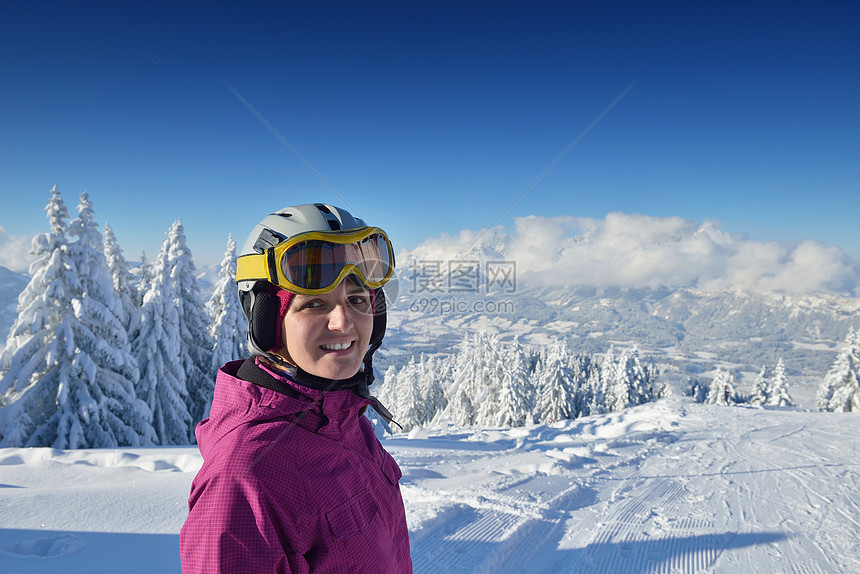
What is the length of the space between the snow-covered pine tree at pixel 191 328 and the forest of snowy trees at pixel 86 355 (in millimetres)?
146

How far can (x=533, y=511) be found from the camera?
246 inches

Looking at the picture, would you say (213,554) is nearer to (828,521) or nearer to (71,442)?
(828,521)

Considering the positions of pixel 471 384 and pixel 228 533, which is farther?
pixel 471 384

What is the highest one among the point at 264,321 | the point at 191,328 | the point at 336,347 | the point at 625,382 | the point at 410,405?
the point at 264,321

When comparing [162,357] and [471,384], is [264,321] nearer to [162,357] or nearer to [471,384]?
[162,357]

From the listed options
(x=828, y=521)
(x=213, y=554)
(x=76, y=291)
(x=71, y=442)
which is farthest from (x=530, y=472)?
(x=76, y=291)

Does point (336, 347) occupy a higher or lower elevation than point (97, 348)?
higher

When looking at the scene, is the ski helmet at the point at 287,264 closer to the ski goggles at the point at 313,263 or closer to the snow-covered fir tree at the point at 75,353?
the ski goggles at the point at 313,263

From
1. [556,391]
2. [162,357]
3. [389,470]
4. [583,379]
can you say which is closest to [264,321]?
[389,470]

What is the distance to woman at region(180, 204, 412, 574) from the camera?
4.64 ft

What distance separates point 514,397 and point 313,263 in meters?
34.7

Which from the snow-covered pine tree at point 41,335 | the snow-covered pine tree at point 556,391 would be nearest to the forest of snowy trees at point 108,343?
the snow-covered pine tree at point 41,335

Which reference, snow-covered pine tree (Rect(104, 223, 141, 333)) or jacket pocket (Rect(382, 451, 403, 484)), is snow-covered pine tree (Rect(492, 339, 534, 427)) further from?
jacket pocket (Rect(382, 451, 403, 484))

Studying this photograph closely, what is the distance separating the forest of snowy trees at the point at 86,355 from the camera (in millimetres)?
14078
